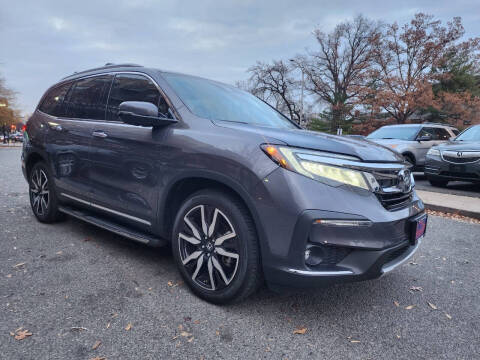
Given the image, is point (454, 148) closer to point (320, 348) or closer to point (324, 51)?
point (320, 348)

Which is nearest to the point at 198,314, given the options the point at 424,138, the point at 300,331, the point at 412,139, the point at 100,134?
the point at 300,331

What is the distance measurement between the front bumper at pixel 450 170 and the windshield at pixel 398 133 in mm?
1960

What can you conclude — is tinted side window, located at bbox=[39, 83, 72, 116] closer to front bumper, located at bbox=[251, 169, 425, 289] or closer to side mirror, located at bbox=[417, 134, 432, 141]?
front bumper, located at bbox=[251, 169, 425, 289]

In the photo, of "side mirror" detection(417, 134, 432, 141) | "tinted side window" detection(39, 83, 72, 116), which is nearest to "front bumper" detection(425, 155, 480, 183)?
"side mirror" detection(417, 134, 432, 141)

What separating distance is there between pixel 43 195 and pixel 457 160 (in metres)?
8.01

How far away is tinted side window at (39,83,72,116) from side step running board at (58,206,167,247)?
115 centimetres

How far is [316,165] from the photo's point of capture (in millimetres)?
1979

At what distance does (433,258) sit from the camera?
350cm

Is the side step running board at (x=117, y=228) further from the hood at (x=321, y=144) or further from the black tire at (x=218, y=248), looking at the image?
the hood at (x=321, y=144)

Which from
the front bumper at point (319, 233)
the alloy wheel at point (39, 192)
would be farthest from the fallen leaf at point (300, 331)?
the alloy wheel at point (39, 192)

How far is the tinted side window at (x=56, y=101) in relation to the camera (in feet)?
12.6

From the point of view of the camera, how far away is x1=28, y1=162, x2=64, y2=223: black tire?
12.7 feet

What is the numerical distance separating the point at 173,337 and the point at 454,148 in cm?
779

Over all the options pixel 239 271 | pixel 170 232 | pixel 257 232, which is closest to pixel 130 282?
pixel 170 232
